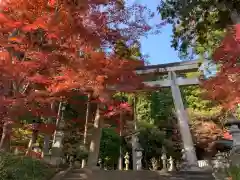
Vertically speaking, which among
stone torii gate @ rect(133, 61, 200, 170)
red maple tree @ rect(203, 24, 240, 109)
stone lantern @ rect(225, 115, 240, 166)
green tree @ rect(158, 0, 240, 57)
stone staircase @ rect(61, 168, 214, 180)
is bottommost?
stone staircase @ rect(61, 168, 214, 180)

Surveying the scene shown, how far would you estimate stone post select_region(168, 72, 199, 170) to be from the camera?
12186 millimetres

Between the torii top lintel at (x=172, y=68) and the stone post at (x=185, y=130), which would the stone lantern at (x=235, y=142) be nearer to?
the stone post at (x=185, y=130)

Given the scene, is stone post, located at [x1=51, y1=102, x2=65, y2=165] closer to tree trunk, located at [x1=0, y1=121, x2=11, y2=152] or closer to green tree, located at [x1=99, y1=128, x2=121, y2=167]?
tree trunk, located at [x1=0, y1=121, x2=11, y2=152]

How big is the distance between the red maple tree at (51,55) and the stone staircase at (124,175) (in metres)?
2.29

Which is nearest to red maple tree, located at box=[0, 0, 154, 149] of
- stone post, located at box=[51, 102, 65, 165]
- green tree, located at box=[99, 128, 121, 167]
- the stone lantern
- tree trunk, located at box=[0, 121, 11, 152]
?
tree trunk, located at box=[0, 121, 11, 152]

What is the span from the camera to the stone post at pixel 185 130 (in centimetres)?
1219

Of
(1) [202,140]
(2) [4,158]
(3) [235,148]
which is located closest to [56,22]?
(2) [4,158]

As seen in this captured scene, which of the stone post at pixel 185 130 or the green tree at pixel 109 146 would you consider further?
the green tree at pixel 109 146

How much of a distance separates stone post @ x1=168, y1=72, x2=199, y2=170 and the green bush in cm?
658

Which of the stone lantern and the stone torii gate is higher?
the stone torii gate

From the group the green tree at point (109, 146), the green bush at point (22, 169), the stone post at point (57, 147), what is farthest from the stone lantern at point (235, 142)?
the green tree at point (109, 146)

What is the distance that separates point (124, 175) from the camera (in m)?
9.40

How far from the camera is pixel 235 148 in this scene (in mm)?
8195

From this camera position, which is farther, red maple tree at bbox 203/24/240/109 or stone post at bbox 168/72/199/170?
stone post at bbox 168/72/199/170
